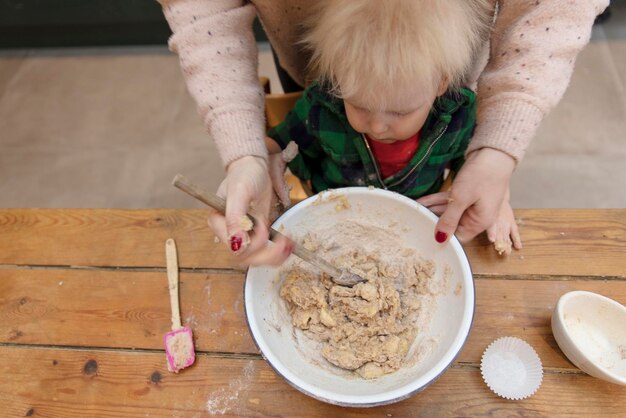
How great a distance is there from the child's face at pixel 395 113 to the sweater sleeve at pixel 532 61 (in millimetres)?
132

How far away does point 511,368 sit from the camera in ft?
2.53

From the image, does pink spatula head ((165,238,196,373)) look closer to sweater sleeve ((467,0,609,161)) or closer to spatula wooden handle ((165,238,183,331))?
spatula wooden handle ((165,238,183,331))

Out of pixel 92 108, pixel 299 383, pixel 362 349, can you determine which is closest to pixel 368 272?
pixel 362 349

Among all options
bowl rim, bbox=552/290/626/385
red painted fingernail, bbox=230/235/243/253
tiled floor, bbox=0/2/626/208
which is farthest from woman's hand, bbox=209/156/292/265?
tiled floor, bbox=0/2/626/208

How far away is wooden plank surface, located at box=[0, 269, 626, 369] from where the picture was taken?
826 millimetres

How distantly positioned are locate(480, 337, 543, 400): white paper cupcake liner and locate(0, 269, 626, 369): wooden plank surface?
0.02 m

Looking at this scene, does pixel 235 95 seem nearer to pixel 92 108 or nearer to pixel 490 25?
pixel 490 25

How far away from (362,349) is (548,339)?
32 centimetres

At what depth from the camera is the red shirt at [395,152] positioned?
3.12 feet

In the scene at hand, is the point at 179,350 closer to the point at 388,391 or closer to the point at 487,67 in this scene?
the point at 388,391

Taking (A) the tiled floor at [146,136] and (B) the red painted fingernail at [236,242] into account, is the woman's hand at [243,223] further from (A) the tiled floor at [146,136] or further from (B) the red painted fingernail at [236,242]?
(A) the tiled floor at [146,136]

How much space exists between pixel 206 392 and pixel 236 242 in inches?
11.1

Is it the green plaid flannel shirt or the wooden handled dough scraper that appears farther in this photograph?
the green plaid flannel shirt

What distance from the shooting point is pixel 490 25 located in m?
0.83
